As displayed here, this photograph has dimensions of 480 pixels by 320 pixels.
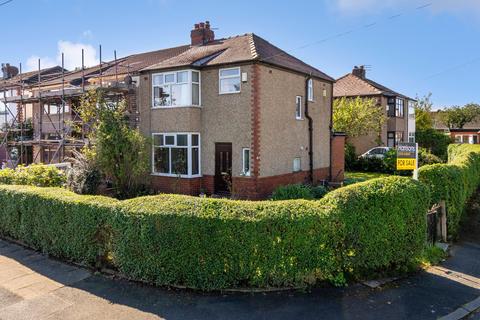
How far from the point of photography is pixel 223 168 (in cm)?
1647

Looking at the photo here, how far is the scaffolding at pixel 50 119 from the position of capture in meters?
18.9

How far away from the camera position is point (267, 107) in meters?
15.9

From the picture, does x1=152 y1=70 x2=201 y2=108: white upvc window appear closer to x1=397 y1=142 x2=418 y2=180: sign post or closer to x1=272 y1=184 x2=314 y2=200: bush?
x1=272 y1=184 x2=314 y2=200: bush

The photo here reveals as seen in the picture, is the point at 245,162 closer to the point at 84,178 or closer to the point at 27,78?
the point at 84,178

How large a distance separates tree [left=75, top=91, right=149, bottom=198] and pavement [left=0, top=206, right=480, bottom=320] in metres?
7.25

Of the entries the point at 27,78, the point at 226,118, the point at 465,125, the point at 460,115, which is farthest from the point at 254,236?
the point at 465,125

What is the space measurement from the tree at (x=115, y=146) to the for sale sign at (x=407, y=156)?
32.7ft

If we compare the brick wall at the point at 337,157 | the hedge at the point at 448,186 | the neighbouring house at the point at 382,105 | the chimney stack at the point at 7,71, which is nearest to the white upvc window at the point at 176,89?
the brick wall at the point at 337,157

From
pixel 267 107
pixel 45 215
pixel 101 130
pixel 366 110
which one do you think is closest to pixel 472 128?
pixel 366 110

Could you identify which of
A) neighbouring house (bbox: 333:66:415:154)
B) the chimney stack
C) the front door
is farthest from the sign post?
the chimney stack

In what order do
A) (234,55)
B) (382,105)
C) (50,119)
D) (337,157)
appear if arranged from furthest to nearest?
(382,105) → (337,157) → (50,119) → (234,55)

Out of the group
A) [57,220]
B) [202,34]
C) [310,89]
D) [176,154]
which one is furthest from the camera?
[202,34]

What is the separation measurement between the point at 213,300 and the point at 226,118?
10.5m

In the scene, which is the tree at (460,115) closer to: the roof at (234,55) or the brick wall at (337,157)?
the brick wall at (337,157)
